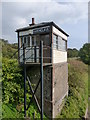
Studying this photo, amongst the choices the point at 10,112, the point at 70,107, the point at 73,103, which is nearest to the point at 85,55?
the point at 73,103

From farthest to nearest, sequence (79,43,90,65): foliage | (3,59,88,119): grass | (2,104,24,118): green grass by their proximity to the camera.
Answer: (79,43,90,65): foliage
(3,59,88,119): grass
(2,104,24,118): green grass

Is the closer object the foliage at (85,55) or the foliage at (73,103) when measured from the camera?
the foliage at (73,103)

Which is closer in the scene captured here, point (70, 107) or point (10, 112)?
point (10, 112)

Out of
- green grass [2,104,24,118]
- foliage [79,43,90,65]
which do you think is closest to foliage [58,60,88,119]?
green grass [2,104,24,118]

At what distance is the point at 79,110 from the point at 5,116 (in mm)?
6202

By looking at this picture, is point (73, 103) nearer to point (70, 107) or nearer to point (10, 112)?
point (70, 107)

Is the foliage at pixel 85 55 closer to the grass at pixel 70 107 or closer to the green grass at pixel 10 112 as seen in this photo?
the grass at pixel 70 107

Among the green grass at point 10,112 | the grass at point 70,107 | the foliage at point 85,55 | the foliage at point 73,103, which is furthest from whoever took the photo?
the foliage at point 85,55

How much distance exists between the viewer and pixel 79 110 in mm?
9438

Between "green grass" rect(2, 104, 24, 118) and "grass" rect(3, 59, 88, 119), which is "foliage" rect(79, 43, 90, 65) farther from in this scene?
"green grass" rect(2, 104, 24, 118)

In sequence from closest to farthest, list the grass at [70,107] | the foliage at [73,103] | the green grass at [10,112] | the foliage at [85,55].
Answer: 1. the green grass at [10,112]
2. the grass at [70,107]
3. the foliage at [73,103]
4. the foliage at [85,55]

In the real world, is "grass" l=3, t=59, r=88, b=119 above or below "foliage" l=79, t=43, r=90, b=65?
below

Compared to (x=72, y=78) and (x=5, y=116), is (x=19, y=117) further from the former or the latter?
(x=72, y=78)

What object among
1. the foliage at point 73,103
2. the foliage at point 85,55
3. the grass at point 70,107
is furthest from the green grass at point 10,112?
the foliage at point 85,55
